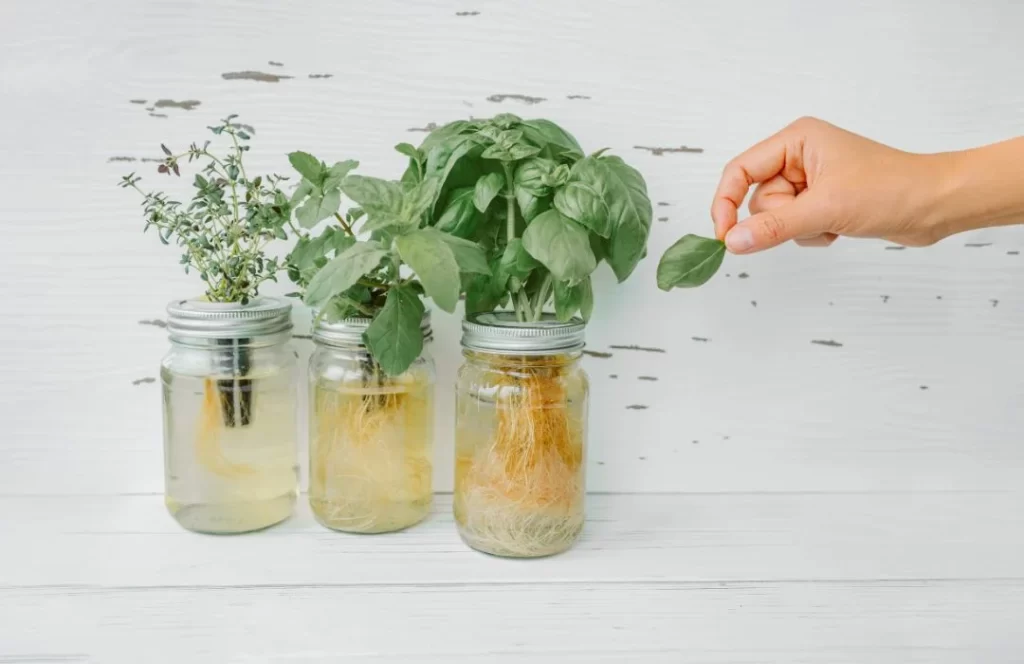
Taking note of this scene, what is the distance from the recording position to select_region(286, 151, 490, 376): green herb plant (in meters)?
0.70

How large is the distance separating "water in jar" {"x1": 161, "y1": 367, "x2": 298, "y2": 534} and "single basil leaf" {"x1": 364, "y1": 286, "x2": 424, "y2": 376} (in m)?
0.19

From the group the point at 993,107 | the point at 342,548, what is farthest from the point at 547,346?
the point at 993,107

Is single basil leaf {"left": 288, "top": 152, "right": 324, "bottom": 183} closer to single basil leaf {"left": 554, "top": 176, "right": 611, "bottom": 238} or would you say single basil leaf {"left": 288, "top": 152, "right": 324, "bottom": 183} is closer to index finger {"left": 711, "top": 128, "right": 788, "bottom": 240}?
single basil leaf {"left": 554, "top": 176, "right": 611, "bottom": 238}

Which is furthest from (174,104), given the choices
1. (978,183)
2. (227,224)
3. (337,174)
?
(978,183)

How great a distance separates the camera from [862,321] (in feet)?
3.51

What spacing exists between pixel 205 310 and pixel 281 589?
1.01ft

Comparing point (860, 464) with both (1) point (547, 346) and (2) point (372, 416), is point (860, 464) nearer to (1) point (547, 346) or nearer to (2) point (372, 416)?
(1) point (547, 346)

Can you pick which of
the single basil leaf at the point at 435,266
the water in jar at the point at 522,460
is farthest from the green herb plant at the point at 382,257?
the water in jar at the point at 522,460

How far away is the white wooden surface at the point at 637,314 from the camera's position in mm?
860

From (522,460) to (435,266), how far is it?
244 mm

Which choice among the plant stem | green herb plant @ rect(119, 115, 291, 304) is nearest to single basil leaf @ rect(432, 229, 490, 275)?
the plant stem

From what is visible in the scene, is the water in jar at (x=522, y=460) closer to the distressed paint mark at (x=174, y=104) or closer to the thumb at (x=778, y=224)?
the thumb at (x=778, y=224)

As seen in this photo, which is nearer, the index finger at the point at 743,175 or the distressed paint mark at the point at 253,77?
the index finger at the point at 743,175

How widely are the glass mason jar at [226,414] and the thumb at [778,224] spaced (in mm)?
506
